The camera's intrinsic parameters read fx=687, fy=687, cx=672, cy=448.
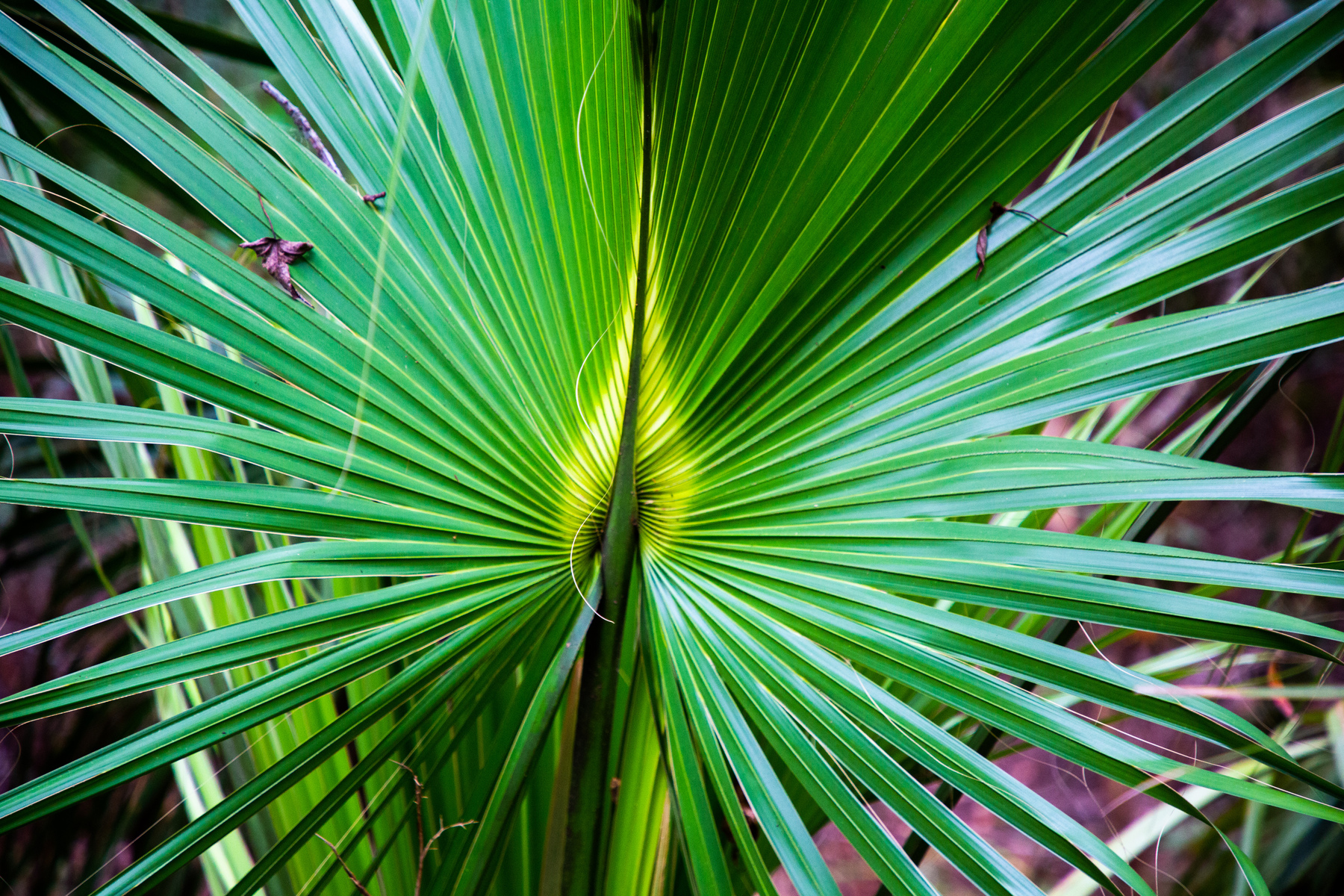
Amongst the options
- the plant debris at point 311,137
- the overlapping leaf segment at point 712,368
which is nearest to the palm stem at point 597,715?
the overlapping leaf segment at point 712,368

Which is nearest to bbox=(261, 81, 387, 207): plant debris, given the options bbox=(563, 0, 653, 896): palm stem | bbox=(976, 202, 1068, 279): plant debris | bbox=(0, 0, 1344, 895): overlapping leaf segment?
bbox=(0, 0, 1344, 895): overlapping leaf segment

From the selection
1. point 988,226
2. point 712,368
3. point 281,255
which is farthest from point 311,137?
point 988,226

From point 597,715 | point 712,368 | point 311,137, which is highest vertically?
point 311,137

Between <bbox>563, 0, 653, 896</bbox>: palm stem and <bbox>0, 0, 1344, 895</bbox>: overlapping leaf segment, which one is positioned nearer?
<bbox>0, 0, 1344, 895</bbox>: overlapping leaf segment

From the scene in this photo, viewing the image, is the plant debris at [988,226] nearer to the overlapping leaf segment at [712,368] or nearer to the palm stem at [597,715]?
the overlapping leaf segment at [712,368]

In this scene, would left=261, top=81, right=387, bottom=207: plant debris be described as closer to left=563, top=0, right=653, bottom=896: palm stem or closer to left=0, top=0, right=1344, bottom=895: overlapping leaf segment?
left=0, top=0, right=1344, bottom=895: overlapping leaf segment

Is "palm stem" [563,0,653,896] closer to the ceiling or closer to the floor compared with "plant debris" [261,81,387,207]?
closer to the floor

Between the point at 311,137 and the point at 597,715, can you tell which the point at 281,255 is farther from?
the point at 597,715
